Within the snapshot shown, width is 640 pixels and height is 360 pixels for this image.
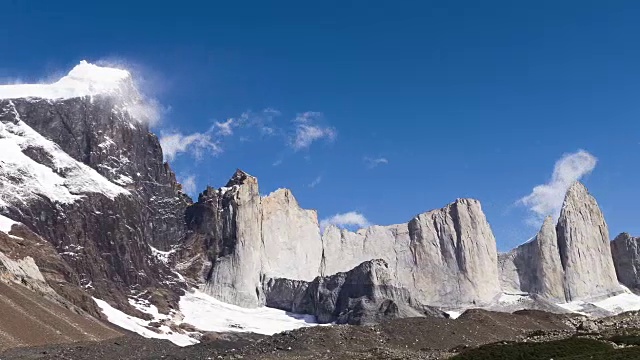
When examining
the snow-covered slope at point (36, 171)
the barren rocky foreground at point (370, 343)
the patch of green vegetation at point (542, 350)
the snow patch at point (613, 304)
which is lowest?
the patch of green vegetation at point (542, 350)

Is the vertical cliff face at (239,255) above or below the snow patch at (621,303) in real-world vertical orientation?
above

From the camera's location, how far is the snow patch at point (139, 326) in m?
132

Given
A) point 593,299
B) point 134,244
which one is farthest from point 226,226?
point 593,299

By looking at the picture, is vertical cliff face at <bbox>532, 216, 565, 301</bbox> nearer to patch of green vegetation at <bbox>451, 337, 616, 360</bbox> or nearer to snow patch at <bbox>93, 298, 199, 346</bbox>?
snow patch at <bbox>93, 298, 199, 346</bbox>

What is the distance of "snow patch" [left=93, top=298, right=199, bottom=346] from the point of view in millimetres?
132000

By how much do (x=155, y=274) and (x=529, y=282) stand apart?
299 ft

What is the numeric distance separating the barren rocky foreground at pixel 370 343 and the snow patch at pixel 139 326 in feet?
149

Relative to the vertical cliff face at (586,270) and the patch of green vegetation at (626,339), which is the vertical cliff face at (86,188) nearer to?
the vertical cliff face at (586,270)

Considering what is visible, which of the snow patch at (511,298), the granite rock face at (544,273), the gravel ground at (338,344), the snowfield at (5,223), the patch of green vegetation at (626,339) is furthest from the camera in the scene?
the granite rock face at (544,273)

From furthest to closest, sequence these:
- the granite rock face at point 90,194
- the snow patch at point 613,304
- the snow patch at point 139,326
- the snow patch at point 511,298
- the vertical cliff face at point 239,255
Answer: the vertical cliff face at point 239,255 → the snow patch at point 511,298 → the snow patch at point 613,304 → the granite rock face at point 90,194 → the snow patch at point 139,326

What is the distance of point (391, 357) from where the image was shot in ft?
212

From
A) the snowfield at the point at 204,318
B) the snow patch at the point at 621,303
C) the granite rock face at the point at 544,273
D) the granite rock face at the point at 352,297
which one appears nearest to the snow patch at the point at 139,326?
the snowfield at the point at 204,318

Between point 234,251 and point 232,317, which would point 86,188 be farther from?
point 232,317

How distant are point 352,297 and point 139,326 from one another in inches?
1955
